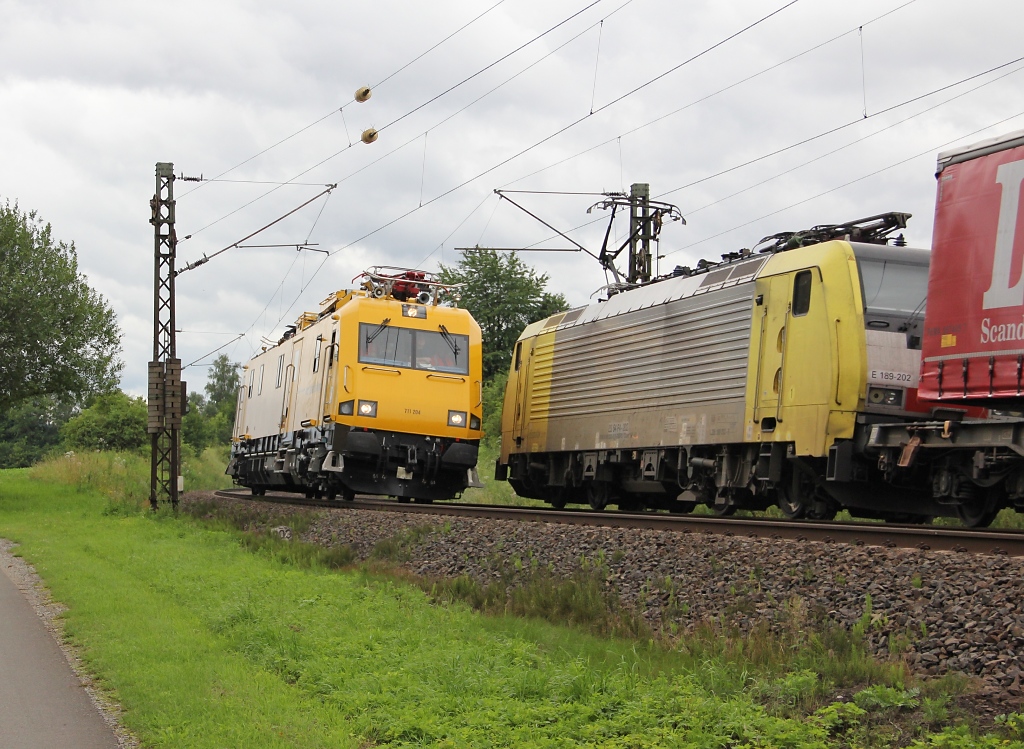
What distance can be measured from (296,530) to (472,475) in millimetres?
4779

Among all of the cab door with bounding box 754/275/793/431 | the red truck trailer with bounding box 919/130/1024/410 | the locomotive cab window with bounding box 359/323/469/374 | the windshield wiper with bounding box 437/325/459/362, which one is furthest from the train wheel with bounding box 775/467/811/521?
the windshield wiper with bounding box 437/325/459/362

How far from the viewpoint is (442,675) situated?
7.27 meters

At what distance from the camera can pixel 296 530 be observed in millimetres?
16891

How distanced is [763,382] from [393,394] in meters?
8.05

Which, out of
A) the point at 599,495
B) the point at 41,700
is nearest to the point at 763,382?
Result: the point at 599,495

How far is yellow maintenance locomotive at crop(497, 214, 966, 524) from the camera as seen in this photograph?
12.9 m

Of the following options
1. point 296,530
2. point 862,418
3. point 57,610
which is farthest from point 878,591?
point 296,530

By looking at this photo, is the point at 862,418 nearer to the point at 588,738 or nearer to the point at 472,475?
the point at 588,738

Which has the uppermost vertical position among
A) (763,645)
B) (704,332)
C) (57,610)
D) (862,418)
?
(704,332)

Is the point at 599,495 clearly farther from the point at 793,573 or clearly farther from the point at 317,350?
the point at 793,573

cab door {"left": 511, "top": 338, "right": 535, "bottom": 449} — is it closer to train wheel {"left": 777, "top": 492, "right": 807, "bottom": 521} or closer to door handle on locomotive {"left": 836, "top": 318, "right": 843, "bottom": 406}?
train wheel {"left": 777, "top": 492, "right": 807, "bottom": 521}

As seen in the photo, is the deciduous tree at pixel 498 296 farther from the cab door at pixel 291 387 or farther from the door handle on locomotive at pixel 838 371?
the door handle on locomotive at pixel 838 371

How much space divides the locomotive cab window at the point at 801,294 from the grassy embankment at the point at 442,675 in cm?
489

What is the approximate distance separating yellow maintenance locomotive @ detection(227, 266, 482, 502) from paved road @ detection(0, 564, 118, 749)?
33.5 feet
